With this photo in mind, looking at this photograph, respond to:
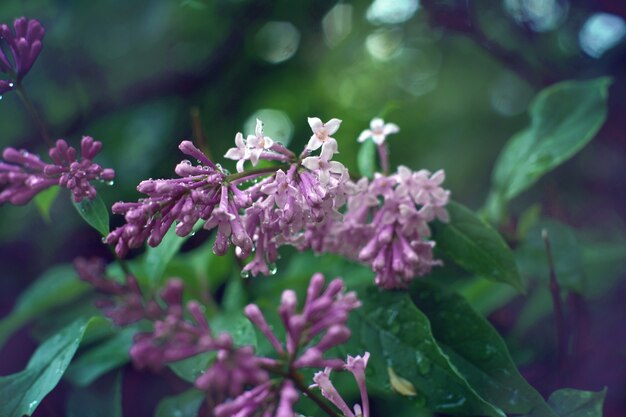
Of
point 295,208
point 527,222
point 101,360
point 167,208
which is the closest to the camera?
point 167,208

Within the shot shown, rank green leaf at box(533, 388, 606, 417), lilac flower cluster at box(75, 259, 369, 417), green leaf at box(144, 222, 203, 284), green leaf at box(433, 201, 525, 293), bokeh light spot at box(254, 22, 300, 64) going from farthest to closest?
bokeh light spot at box(254, 22, 300, 64), green leaf at box(144, 222, 203, 284), green leaf at box(433, 201, 525, 293), green leaf at box(533, 388, 606, 417), lilac flower cluster at box(75, 259, 369, 417)

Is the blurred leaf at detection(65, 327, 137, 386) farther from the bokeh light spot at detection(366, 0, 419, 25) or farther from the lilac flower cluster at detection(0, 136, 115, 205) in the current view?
the bokeh light spot at detection(366, 0, 419, 25)

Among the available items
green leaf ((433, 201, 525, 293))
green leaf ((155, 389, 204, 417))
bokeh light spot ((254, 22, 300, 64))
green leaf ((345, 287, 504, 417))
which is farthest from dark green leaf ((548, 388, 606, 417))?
bokeh light spot ((254, 22, 300, 64))

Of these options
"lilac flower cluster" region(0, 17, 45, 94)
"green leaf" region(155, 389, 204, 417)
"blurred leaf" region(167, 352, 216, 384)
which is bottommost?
"green leaf" region(155, 389, 204, 417)

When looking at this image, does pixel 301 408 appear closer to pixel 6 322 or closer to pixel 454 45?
pixel 6 322

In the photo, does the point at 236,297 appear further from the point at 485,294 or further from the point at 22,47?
the point at 22,47

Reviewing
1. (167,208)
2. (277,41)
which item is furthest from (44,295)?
(277,41)
